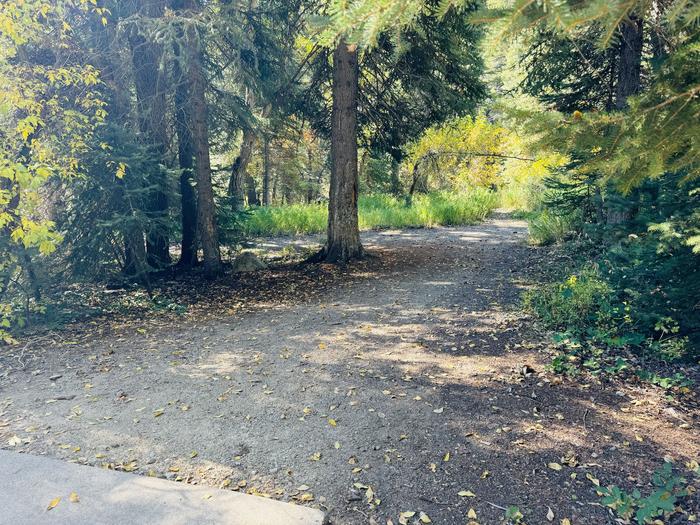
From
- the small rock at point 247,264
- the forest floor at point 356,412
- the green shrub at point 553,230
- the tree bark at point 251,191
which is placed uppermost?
the tree bark at point 251,191

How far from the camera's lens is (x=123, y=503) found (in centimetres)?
271

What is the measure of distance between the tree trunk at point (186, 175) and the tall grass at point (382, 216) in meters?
4.40

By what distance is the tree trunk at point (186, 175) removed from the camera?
848 cm

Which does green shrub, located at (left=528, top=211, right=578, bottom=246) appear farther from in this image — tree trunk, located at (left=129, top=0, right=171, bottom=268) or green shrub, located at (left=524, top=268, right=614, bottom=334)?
tree trunk, located at (left=129, top=0, right=171, bottom=268)

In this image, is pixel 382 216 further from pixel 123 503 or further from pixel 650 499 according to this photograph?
pixel 123 503

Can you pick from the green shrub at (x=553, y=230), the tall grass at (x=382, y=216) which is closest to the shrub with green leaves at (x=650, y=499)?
the green shrub at (x=553, y=230)

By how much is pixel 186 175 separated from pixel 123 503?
23.9 feet

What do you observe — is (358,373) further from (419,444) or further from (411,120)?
(411,120)

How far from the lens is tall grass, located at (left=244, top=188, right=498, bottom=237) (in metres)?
14.7

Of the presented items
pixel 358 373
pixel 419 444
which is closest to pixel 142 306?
pixel 358 373

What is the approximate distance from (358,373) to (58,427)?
101 inches

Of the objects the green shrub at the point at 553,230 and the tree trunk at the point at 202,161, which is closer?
the tree trunk at the point at 202,161

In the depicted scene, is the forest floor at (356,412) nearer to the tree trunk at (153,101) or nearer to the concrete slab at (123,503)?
the concrete slab at (123,503)

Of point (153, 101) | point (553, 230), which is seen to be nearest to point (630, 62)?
point (553, 230)
